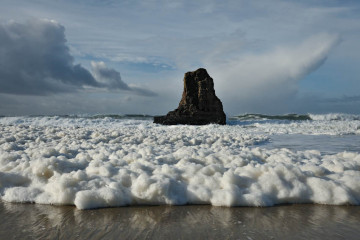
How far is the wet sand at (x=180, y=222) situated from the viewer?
1.80m

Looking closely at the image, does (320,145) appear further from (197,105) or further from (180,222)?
(197,105)

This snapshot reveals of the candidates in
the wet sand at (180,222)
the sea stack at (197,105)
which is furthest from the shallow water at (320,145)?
the sea stack at (197,105)

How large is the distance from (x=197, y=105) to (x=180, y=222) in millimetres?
20109

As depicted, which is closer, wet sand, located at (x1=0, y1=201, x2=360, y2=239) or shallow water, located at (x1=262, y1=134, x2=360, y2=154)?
wet sand, located at (x1=0, y1=201, x2=360, y2=239)

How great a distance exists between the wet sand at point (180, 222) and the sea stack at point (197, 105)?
716 inches

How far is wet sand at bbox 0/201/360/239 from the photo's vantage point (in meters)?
1.80

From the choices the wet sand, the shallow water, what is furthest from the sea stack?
the wet sand

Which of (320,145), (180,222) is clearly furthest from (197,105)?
(180,222)

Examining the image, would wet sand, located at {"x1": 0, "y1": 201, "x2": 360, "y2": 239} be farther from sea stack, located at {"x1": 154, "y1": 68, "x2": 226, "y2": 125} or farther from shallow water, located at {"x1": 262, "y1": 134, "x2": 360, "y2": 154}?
sea stack, located at {"x1": 154, "y1": 68, "x2": 226, "y2": 125}

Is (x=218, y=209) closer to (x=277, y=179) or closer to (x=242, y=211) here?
(x=242, y=211)

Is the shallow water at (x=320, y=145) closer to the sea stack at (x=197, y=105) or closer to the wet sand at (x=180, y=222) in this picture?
the wet sand at (x=180, y=222)

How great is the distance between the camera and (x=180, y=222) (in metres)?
2.01

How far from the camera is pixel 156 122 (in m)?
21.1

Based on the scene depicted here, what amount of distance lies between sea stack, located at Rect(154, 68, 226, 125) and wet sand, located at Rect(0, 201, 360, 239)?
18.2m
